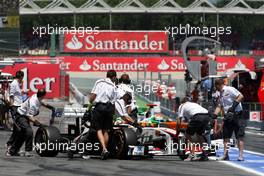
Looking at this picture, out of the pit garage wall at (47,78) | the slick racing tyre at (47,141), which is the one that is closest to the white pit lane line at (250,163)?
the slick racing tyre at (47,141)

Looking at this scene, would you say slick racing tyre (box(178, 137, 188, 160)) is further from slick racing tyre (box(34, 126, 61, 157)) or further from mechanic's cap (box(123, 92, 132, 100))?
slick racing tyre (box(34, 126, 61, 157))

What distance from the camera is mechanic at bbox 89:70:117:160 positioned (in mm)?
14234

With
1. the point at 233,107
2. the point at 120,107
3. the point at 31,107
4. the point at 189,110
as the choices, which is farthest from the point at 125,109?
the point at 233,107

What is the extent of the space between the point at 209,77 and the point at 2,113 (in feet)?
25.2

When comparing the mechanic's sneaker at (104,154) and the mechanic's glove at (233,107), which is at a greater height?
the mechanic's glove at (233,107)

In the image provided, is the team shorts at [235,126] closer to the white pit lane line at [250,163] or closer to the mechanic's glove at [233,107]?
the mechanic's glove at [233,107]

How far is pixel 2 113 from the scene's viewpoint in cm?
2428

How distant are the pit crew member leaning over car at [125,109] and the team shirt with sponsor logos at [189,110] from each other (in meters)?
0.90

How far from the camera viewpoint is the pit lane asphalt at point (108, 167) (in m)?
12.2

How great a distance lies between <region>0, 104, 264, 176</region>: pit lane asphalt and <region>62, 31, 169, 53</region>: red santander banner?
48.9m

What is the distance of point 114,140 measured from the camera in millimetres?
14562

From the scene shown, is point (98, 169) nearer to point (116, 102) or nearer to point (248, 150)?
point (116, 102)

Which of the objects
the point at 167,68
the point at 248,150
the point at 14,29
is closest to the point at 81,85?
the point at 14,29

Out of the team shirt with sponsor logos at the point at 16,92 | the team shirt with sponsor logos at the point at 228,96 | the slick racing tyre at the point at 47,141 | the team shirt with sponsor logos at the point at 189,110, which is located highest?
the team shirt with sponsor logos at the point at 16,92
